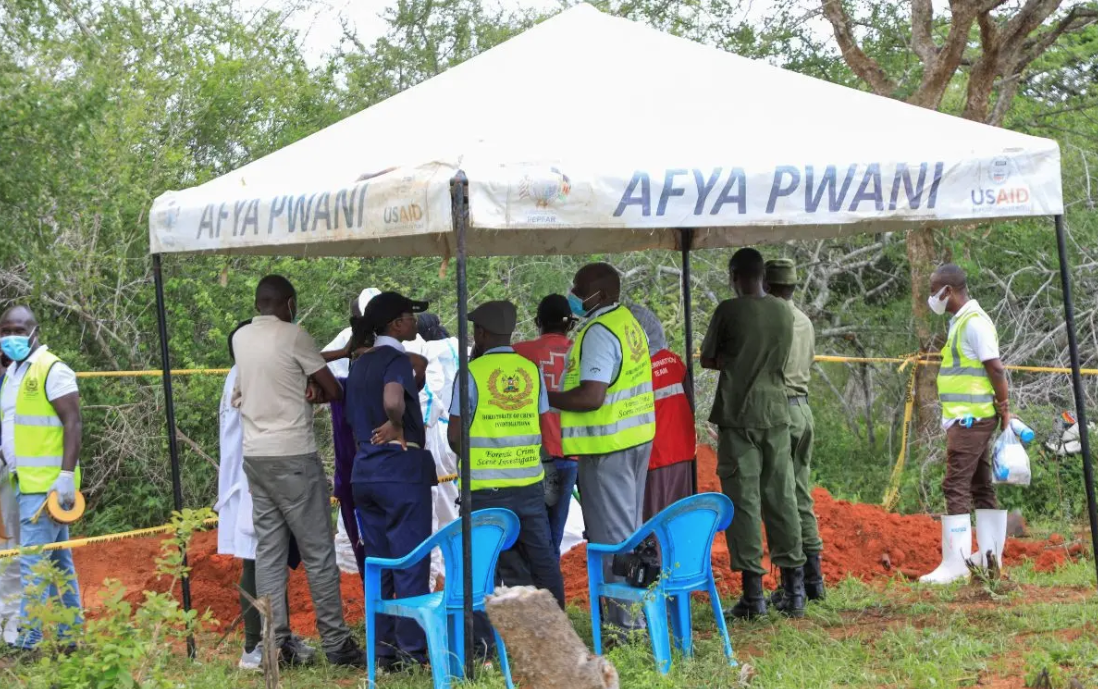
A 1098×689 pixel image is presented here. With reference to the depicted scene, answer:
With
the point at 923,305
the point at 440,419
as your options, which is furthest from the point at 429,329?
the point at 923,305

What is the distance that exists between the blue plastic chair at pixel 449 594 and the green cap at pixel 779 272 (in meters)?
2.52

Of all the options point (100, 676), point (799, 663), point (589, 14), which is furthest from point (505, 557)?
point (589, 14)

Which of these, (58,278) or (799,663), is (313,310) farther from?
(799,663)

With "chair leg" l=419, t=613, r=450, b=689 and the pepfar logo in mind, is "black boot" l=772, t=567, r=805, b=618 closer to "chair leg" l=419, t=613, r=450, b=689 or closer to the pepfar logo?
"chair leg" l=419, t=613, r=450, b=689

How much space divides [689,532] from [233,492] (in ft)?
7.99

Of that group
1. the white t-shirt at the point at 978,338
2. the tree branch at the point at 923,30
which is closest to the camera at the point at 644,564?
the white t-shirt at the point at 978,338

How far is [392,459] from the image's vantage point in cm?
572

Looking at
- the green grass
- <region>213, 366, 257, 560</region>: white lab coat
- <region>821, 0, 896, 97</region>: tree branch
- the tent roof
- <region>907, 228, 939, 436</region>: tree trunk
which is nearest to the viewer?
the tent roof

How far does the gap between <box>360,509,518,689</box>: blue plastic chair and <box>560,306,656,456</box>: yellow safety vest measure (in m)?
0.70

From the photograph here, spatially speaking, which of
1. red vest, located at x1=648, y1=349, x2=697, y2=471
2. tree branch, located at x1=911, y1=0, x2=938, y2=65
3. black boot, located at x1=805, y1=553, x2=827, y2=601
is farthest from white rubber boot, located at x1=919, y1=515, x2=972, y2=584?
tree branch, located at x1=911, y1=0, x2=938, y2=65

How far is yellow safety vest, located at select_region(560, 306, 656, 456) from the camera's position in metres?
5.83

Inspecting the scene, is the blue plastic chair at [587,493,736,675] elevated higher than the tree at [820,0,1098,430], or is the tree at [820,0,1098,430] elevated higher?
the tree at [820,0,1098,430]

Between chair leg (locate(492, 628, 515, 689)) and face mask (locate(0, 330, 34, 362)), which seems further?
face mask (locate(0, 330, 34, 362))

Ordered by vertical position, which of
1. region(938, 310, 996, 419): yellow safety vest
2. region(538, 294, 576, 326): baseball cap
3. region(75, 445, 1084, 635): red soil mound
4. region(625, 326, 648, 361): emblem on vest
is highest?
region(538, 294, 576, 326): baseball cap
